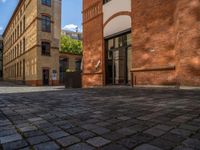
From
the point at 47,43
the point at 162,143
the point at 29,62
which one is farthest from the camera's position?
the point at 29,62

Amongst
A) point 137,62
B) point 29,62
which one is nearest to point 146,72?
point 137,62

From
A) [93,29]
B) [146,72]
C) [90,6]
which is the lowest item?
[146,72]

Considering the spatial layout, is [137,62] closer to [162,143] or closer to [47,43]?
[162,143]

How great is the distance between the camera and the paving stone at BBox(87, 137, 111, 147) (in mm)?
1790

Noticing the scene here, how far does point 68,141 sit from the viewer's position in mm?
1871

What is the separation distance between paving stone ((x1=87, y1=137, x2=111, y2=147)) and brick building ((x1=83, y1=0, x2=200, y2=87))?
5.71 m

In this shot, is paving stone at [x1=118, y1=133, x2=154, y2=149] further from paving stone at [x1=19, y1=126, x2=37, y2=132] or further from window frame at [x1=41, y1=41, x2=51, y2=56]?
window frame at [x1=41, y1=41, x2=51, y2=56]

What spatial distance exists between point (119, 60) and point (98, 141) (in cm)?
948

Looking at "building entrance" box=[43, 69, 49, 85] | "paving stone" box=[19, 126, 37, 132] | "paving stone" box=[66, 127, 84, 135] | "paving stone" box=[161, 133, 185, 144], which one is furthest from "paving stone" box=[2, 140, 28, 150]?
"building entrance" box=[43, 69, 49, 85]

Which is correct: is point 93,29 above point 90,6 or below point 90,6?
below

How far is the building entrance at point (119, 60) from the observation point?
34.0 ft

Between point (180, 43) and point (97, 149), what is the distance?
6480 mm

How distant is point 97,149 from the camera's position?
5.49ft

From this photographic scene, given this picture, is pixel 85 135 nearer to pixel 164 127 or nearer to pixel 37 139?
pixel 37 139
